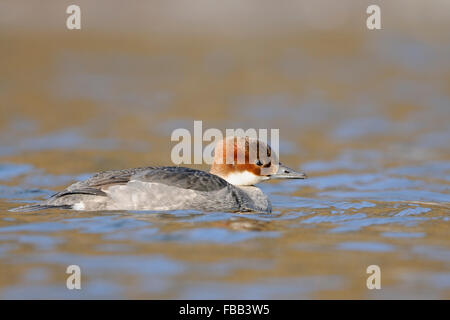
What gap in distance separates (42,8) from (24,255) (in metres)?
11.6

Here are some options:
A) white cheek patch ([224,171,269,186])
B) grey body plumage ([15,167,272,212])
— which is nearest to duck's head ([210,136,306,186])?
white cheek patch ([224,171,269,186])

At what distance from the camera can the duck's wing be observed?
28.7 ft

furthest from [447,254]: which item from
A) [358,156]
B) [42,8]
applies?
[42,8]

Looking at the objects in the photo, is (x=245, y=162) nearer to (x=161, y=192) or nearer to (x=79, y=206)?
(x=161, y=192)

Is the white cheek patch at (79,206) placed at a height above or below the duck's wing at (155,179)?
below

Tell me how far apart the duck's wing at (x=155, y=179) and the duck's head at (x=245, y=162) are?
575mm

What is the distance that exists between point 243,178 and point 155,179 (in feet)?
4.42

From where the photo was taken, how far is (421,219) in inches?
349

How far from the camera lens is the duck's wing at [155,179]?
8742 mm

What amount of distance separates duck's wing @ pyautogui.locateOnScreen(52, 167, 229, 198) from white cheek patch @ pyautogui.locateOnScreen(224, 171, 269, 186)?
636mm

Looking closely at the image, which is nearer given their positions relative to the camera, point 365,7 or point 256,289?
point 256,289

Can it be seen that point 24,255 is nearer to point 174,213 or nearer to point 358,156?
point 174,213

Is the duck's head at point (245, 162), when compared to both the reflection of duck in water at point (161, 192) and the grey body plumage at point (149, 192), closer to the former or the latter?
the reflection of duck in water at point (161, 192)

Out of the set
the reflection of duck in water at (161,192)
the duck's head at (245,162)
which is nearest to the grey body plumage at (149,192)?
the reflection of duck in water at (161,192)
